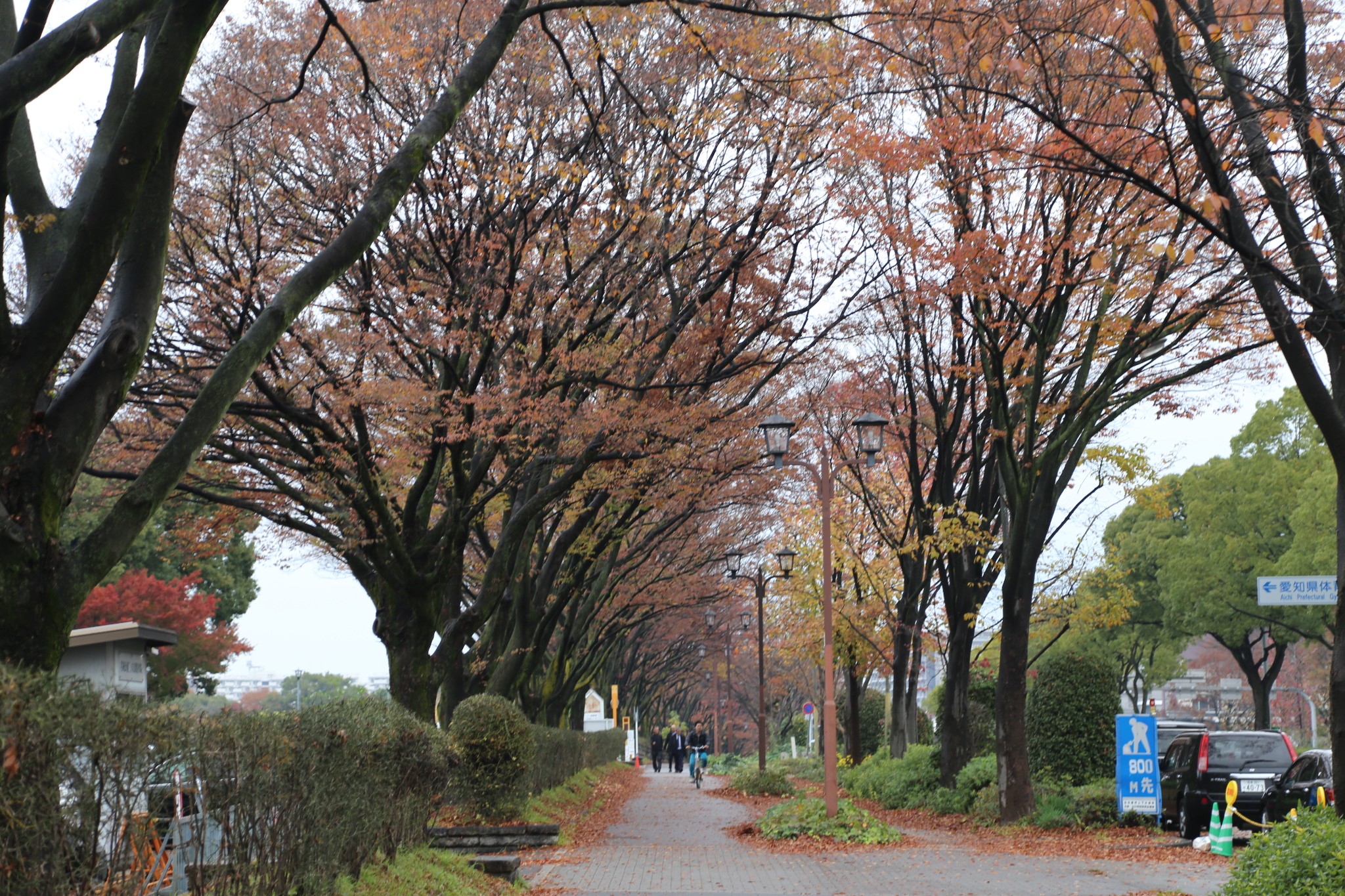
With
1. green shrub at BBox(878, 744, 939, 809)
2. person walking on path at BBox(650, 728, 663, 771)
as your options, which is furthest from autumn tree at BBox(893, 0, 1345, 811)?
person walking on path at BBox(650, 728, 663, 771)

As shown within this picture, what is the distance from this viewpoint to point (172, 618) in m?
37.6

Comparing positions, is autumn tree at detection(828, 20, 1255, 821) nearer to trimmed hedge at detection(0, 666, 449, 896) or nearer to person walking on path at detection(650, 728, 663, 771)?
trimmed hedge at detection(0, 666, 449, 896)

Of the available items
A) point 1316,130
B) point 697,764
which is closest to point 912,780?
point 697,764

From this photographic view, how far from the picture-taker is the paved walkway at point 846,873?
36.8 ft

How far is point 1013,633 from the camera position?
56.1 ft

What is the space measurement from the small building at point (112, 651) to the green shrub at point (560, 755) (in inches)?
217

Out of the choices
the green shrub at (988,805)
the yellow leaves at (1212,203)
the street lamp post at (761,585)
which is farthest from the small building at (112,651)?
the street lamp post at (761,585)

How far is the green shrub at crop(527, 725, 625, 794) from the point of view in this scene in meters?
20.2

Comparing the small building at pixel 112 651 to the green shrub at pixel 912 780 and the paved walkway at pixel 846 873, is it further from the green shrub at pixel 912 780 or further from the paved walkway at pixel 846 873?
the green shrub at pixel 912 780

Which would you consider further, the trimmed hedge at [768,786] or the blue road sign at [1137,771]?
the trimmed hedge at [768,786]

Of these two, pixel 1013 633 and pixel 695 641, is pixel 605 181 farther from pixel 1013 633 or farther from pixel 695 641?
pixel 695 641

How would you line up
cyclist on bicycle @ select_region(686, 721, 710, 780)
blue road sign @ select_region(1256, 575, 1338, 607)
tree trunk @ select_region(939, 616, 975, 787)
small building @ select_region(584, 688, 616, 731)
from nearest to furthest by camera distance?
blue road sign @ select_region(1256, 575, 1338, 607) < tree trunk @ select_region(939, 616, 975, 787) < cyclist on bicycle @ select_region(686, 721, 710, 780) < small building @ select_region(584, 688, 616, 731)

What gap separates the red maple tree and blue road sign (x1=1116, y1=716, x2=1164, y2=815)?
91.5 ft

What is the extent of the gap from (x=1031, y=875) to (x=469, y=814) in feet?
24.9
